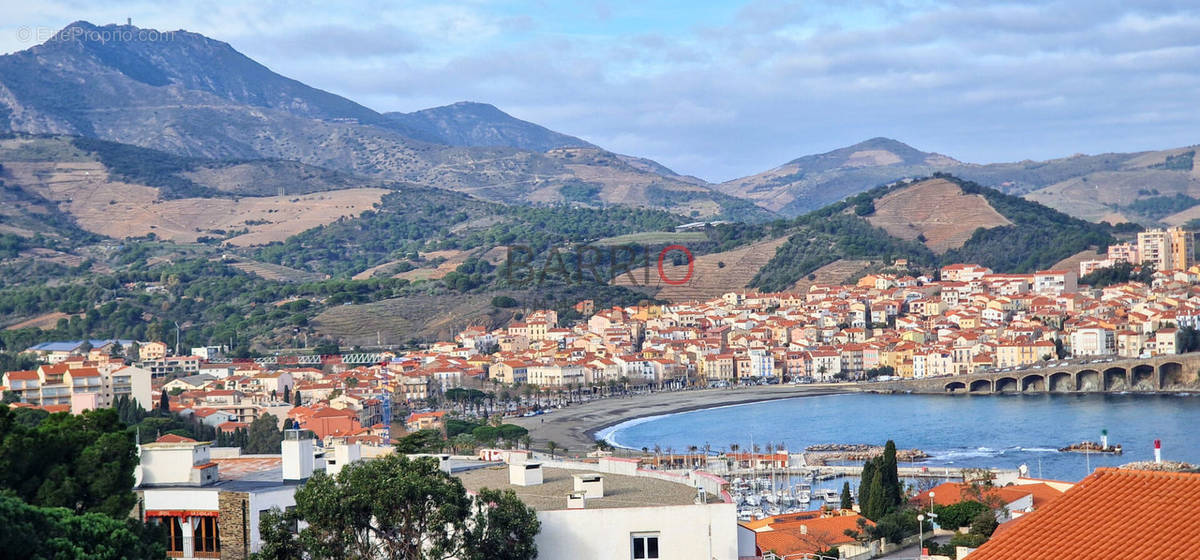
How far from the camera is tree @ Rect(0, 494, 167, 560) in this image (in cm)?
794

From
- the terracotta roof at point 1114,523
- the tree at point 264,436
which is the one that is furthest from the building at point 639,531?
the tree at point 264,436

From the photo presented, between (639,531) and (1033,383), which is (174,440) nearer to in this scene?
(639,531)

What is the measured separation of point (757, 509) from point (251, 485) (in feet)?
70.8

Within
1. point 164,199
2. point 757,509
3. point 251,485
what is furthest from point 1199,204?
point 251,485

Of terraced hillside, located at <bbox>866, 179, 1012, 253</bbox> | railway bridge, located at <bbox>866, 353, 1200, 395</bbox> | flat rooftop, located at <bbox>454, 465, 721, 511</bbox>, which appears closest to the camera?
flat rooftop, located at <bbox>454, 465, 721, 511</bbox>

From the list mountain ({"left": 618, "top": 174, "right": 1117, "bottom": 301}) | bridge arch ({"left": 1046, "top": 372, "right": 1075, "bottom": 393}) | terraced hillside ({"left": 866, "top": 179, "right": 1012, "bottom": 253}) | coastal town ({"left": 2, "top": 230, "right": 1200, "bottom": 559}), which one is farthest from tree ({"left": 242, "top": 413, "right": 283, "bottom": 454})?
terraced hillside ({"left": 866, "top": 179, "right": 1012, "bottom": 253})

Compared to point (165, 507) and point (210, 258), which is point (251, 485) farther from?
point (210, 258)

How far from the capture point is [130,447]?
10.4 m

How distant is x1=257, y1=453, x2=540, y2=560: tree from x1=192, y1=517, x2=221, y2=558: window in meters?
1.36

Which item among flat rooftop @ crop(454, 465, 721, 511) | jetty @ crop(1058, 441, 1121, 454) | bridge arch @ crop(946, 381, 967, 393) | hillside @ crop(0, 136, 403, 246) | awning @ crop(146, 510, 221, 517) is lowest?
bridge arch @ crop(946, 381, 967, 393)

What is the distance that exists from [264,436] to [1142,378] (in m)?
36.6

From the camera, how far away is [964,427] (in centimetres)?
5000

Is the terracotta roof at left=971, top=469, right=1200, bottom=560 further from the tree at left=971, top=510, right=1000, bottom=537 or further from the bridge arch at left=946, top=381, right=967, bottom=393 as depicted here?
the bridge arch at left=946, top=381, right=967, bottom=393

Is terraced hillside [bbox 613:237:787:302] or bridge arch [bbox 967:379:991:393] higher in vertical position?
terraced hillside [bbox 613:237:787:302]
